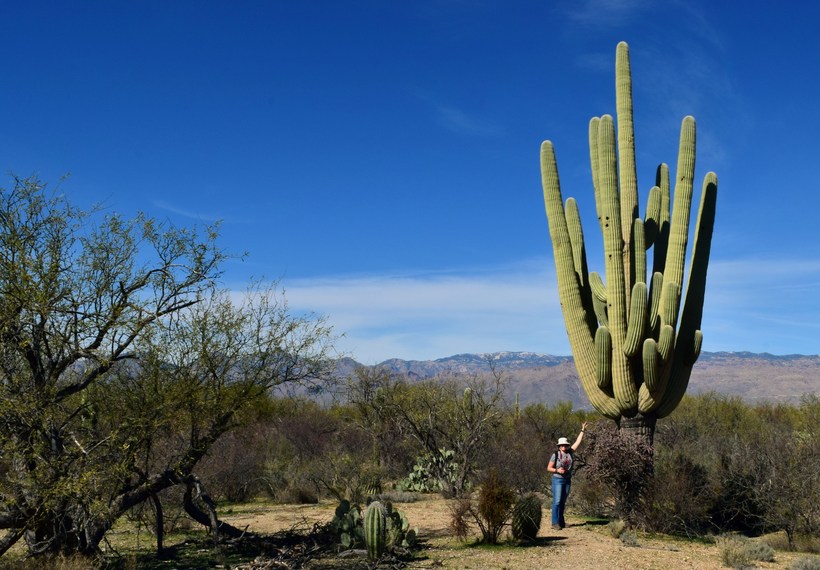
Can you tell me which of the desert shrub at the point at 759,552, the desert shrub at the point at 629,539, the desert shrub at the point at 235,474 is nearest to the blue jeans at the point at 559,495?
the desert shrub at the point at 629,539

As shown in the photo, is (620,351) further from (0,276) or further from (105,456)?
(0,276)

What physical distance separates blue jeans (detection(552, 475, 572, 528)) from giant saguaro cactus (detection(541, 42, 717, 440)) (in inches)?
66.1

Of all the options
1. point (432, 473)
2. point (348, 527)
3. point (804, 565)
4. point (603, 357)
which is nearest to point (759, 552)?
point (804, 565)

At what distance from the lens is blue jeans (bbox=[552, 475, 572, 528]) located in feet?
37.6

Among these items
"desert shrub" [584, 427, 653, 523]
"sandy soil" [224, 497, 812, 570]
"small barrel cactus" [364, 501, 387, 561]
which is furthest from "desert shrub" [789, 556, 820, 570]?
"small barrel cactus" [364, 501, 387, 561]

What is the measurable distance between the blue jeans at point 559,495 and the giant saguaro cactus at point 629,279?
168 centimetres

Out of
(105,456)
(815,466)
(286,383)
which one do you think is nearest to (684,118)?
(815,466)

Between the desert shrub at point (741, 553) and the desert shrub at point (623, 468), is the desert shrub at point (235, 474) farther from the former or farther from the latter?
the desert shrub at point (741, 553)

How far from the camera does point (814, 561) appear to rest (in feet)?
29.9

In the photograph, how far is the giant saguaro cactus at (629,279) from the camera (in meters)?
12.0

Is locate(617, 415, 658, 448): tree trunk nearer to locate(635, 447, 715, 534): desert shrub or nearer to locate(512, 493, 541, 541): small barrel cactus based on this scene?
locate(635, 447, 715, 534): desert shrub

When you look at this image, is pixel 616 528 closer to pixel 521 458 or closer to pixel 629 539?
pixel 629 539

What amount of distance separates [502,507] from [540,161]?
22.9 feet

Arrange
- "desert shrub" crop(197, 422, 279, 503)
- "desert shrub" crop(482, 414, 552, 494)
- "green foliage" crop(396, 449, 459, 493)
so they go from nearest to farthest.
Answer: "desert shrub" crop(482, 414, 552, 494)
"desert shrub" crop(197, 422, 279, 503)
"green foliage" crop(396, 449, 459, 493)
